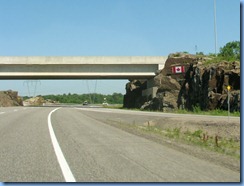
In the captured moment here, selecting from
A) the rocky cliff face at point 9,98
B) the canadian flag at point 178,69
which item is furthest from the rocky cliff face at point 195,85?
the rocky cliff face at point 9,98

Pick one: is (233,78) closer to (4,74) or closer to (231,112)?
(231,112)

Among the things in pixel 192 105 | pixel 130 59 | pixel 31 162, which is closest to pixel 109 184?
pixel 31 162


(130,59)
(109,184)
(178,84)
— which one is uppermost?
(130,59)

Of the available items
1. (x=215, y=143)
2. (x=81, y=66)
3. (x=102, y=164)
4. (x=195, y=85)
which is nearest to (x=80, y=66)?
(x=81, y=66)

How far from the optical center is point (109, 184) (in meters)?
7.37

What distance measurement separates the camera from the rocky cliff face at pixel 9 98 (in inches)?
4146

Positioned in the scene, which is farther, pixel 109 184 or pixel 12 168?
pixel 12 168

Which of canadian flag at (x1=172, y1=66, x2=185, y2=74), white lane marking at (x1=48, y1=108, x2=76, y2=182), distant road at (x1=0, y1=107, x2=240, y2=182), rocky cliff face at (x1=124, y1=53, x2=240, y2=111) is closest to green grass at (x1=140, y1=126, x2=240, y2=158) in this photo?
distant road at (x1=0, y1=107, x2=240, y2=182)

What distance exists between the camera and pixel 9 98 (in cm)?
11550

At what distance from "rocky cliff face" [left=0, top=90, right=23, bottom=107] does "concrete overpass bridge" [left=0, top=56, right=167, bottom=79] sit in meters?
36.8

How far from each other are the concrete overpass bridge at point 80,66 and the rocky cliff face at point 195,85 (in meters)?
6.42

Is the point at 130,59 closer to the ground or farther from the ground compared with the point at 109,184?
farther from the ground

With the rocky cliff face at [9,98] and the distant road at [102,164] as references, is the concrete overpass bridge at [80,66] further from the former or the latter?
the distant road at [102,164]

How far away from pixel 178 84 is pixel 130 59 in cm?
A: 1284
